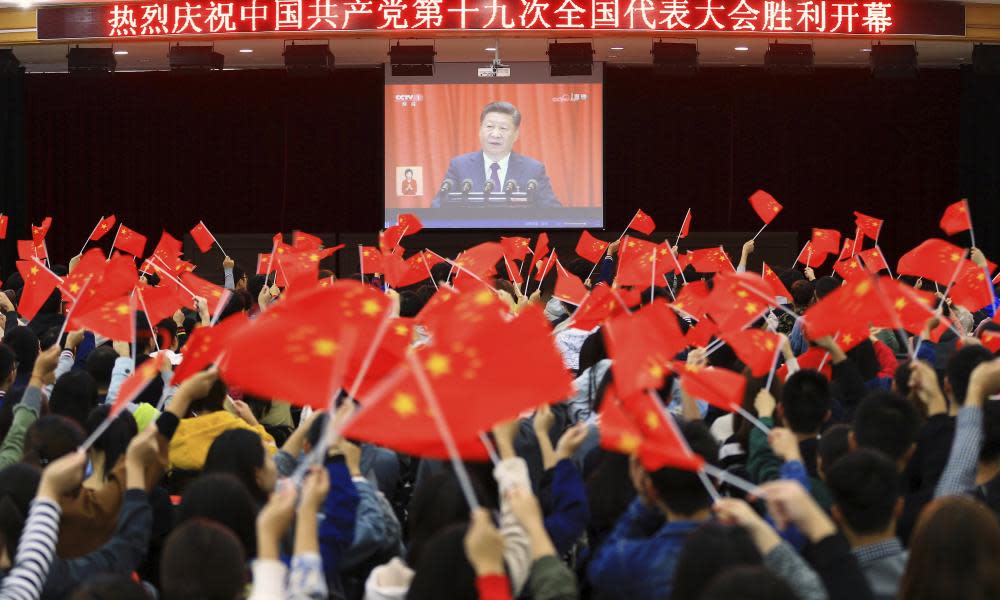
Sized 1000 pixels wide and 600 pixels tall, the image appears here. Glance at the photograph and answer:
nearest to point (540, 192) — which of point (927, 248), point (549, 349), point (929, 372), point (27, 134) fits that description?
point (27, 134)

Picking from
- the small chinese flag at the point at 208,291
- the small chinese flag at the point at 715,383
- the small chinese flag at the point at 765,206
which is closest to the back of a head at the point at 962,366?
the small chinese flag at the point at 715,383

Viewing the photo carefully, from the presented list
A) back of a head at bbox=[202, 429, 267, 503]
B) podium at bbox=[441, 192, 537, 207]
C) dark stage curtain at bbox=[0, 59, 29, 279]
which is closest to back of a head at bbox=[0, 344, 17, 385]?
back of a head at bbox=[202, 429, 267, 503]

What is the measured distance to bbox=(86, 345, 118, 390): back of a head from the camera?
4.05 m

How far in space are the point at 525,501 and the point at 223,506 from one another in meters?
0.63

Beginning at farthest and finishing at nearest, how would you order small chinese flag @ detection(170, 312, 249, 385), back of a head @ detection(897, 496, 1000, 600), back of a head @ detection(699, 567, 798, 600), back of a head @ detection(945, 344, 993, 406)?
back of a head @ detection(945, 344, 993, 406) → small chinese flag @ detection(170, 312, 249, 385) → back of a head @ detection(897, 496, 1000, 600) → back of a head @ detection(699, 567, 798, 600)

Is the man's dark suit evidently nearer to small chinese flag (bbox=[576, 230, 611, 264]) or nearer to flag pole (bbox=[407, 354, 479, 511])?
small chinese flag (bbox=[576, 230, 611, 264])

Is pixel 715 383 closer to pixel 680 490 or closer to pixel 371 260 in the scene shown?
pixel 680 490

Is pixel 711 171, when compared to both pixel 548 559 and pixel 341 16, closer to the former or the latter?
pixel 341 16

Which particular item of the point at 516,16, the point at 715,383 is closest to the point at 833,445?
the point at 715,383

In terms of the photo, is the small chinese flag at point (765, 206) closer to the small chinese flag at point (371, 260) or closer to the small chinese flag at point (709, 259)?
the small chinese flag at point (709, 259)

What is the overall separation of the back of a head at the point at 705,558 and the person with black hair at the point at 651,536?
17cm

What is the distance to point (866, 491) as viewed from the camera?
2230 mm

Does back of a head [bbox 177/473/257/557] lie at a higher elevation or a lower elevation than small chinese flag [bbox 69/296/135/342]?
lower

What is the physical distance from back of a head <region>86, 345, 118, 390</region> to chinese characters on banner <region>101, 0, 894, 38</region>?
6.47m
